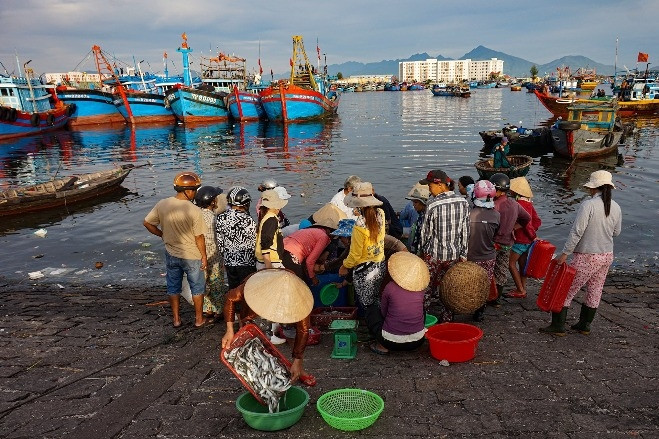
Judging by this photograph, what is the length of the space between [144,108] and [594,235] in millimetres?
51696

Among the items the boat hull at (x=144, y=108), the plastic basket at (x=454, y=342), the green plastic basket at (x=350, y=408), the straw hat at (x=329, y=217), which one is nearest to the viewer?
the green plastic basket at (x=350, y=408)

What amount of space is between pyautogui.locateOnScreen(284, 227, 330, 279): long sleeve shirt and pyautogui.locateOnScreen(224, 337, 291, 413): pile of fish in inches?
65.8

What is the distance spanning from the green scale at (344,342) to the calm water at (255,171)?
5.83m

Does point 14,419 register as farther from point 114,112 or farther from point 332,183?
point 114,112

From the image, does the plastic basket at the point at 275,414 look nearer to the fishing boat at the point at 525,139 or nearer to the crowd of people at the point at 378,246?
the crowd of people at the point at 378,246

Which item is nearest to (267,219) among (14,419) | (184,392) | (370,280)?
(370,280)

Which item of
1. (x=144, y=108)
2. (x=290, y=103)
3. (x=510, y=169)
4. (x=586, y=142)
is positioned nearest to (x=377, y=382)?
(x=510, y=169)

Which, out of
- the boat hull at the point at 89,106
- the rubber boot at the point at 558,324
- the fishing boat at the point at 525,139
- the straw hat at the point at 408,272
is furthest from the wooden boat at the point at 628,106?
the boat hull at the point at 89,106

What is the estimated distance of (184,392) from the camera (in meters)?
4.48

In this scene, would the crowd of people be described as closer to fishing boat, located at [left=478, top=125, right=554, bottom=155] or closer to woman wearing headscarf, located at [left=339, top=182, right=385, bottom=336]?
woman wearing headscarf, located at [left=339, top=182, right=385, bottom=336]

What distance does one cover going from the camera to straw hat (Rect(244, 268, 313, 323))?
11.2 ft

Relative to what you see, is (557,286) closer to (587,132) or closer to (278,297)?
(278,297)

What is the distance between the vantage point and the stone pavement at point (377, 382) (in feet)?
12.6

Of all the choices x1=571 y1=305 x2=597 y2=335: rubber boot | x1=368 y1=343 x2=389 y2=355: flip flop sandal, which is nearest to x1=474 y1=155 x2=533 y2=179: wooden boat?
x1=571 y1=305 x2=597 y2=335: rubber boot
